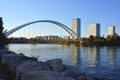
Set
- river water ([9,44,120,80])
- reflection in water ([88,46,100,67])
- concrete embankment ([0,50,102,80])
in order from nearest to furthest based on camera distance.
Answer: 1. concrete embankment ([0,50,102,80])
2. river water ([9,44,120,80])
3. reflection in water ([88,46,100,67])

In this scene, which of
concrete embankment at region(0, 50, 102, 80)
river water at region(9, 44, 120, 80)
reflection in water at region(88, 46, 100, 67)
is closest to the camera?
concrete embankment at region(0, 50, 102, 80)

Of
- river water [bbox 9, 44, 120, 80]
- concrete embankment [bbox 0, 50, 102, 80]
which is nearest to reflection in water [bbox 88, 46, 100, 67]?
river water [bbox 9, 44, 120, 80]

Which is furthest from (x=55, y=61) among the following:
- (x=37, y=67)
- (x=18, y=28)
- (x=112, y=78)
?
(x=18, y=28)

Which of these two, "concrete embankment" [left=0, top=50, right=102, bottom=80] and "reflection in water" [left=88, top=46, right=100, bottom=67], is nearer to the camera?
"concrete embankment" [left=0, top=50, right=102, bottom=80]

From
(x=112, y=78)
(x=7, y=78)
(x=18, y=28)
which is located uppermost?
(x=18, y=28)

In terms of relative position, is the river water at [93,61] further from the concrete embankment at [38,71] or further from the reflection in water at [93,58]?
the concrete embankment at [38,71]

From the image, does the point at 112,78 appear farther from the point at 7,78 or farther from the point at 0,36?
the point at 0,36

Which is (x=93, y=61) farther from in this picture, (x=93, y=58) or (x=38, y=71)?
(x=38, y=71)

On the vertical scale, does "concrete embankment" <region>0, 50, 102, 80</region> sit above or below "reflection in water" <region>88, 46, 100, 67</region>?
above

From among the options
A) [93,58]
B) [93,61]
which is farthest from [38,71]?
[93,58]

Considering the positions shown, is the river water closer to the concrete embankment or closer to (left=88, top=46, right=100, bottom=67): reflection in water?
(left=88, top=46, right=100, bottom=67): reflection in water

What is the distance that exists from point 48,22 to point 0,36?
371ft

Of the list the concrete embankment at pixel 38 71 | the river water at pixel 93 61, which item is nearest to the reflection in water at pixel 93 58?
the river water at pixel 93 61

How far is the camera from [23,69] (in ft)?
45.7
